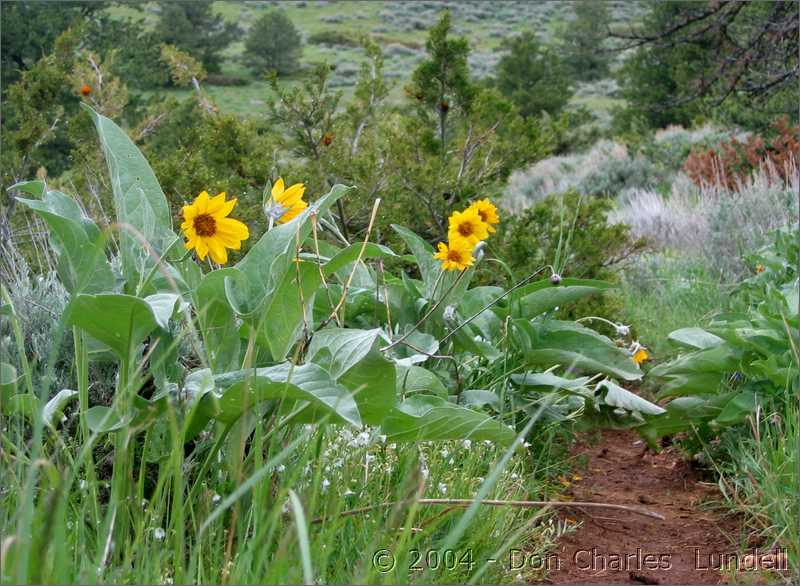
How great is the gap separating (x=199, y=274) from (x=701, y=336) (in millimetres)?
1865

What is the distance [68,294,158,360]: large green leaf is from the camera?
1.69 metres

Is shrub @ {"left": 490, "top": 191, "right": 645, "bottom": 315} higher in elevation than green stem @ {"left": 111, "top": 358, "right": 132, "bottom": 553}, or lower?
lower

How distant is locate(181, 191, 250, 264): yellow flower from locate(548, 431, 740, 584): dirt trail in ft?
3.97

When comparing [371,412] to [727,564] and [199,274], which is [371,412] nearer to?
[199,274]

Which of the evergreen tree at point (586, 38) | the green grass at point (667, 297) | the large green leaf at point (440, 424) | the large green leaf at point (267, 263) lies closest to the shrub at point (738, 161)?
the green grass at point (667, 297)

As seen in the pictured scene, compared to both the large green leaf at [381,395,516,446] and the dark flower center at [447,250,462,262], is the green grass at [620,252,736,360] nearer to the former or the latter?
the dark flower center at [447,250,462,262]

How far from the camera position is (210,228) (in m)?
2.02

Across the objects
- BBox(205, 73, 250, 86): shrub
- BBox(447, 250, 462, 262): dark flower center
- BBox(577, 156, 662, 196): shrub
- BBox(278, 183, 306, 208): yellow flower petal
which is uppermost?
BBox(278, 183, 306, 208): yellow flower petal

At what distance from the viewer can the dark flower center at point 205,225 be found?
6.59 feet

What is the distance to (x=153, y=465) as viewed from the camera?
2.29m

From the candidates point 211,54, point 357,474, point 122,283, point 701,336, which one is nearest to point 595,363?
point 701,336

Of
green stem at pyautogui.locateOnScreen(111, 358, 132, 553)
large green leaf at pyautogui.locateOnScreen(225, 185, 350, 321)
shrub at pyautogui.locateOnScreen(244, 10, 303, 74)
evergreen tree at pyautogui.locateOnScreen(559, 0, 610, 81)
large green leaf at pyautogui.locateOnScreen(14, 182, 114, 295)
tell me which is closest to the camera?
green stem at pyautogui.locateOnScreen(111, 358, 132, 553)

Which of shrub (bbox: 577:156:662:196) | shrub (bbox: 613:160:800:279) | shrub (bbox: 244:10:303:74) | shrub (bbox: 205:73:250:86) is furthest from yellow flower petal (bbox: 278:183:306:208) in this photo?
shrub (bbox: 205:73:250:86)

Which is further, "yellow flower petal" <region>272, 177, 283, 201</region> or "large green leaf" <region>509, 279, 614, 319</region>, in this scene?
"large green leaf" <region>509, 279, 614, 319</region>
